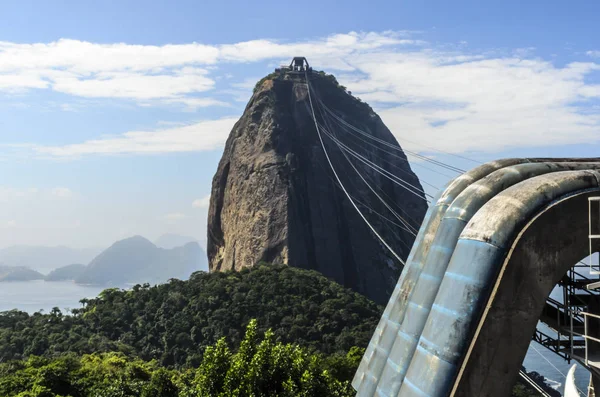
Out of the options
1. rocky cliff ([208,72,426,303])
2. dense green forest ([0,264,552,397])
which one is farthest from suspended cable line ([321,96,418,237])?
dense green forest ([0,264,552,397])

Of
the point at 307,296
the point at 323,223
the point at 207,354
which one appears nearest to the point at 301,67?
the point at 323,223

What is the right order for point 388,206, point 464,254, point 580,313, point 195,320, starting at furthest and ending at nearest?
point 388,206, point 195,320, point 580,313, point 464,254

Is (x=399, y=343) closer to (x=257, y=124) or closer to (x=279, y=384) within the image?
(x=279, y=384)

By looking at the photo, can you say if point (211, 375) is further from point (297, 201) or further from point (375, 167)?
point (375, 167)

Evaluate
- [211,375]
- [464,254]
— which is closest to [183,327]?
[211,375]

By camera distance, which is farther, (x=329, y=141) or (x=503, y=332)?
(x=329, y=141)

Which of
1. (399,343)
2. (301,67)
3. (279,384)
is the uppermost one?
(301,67)
